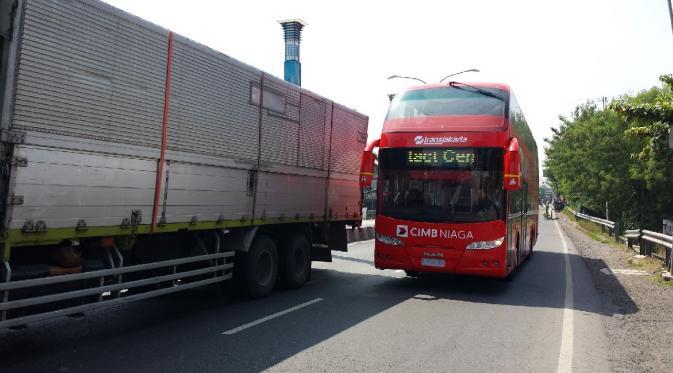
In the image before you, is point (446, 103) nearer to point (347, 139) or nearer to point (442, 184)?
point (442, 184)

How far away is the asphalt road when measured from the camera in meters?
5.28

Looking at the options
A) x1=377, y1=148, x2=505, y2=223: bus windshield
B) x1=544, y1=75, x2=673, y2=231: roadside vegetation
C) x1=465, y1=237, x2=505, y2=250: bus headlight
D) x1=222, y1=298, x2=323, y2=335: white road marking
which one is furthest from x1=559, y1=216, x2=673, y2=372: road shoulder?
x1=544, y1=75, x2=673, y2=231: roadside vegetation

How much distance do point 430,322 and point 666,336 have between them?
9.63 ft

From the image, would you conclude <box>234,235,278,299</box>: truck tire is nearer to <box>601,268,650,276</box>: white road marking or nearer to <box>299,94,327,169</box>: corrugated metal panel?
<box>299,94,327,169</box>: corrugated metal panel

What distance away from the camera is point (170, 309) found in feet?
25.7

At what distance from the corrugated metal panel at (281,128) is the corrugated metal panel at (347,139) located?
172 centimetres

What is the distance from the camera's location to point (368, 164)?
10.4 metres

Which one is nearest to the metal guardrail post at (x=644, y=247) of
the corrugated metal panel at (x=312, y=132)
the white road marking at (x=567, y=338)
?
the white road marking at (x=567, y=338)

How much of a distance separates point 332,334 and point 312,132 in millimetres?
4805

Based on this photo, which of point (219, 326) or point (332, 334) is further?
point (219, 326)

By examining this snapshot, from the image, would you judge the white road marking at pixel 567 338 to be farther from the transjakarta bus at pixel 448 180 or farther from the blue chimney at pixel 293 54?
the blue chimney at pixel 293 54

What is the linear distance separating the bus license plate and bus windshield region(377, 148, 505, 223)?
72cm

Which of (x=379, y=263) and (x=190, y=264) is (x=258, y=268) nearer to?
(x=190, y=264)

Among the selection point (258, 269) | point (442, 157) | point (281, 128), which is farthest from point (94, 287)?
point (442, 157)
